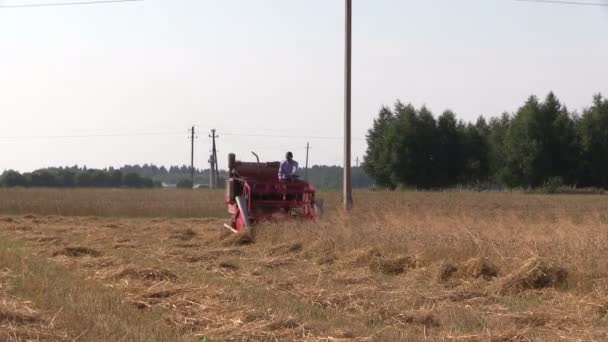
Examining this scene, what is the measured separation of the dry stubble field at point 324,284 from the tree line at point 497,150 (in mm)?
53083

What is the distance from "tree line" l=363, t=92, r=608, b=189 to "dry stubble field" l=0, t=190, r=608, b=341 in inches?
2090

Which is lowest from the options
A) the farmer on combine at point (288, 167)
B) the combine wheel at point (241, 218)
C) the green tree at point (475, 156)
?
the combine wheel at point (241, 218)

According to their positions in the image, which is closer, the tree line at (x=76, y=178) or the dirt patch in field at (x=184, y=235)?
the dirt patch in field at (x=184, y=235)

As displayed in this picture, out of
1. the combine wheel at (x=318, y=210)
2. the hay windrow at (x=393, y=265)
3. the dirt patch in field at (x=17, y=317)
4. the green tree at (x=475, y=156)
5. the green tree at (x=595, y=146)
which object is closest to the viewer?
the dirt patch in field at (x=17, y=317)

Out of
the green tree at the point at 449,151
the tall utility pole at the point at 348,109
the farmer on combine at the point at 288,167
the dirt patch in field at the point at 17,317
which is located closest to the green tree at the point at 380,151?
the green tree at the point at 449,151

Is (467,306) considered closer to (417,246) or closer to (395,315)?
(395,315)

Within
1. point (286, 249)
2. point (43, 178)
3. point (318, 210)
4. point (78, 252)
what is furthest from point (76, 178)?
point (286, 249)

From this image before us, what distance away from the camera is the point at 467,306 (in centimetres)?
874

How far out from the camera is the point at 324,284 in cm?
1026

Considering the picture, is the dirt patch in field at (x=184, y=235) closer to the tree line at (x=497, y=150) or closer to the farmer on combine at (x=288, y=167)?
the farmer on combine at (x=288, y=167)

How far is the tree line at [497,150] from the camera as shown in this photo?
67000 mm

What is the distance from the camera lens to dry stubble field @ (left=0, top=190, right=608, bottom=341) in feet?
23.4

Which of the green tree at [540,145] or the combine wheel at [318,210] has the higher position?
the green tree at [540,145]

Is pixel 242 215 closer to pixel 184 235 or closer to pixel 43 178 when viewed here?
pixel 184 235
